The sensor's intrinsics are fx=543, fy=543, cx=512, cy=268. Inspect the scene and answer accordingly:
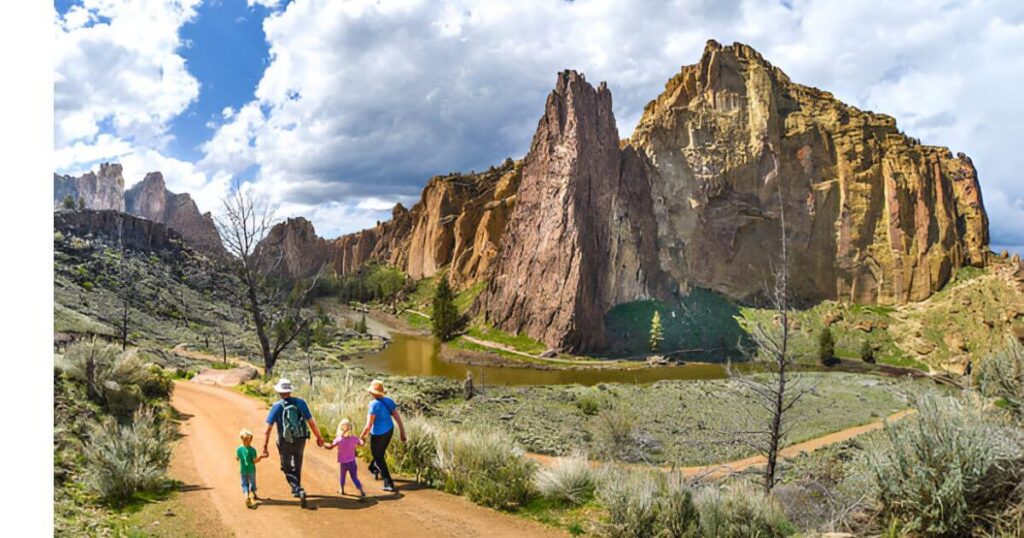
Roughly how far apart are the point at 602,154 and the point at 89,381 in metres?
65.1

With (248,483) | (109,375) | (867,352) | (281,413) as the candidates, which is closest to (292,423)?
(281,413)

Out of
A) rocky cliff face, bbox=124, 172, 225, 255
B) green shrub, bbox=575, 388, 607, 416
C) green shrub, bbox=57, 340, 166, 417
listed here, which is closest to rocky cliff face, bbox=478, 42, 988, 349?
green shrub, bbox=575, 388, 607, 416

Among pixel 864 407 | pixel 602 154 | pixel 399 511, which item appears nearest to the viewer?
pixel 399 511

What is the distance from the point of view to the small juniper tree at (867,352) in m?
59.7

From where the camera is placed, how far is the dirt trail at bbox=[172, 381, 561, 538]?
276 inches

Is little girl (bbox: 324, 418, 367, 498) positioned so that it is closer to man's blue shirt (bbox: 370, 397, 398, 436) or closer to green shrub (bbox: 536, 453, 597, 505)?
man's blue shirt (bbox: 370, 397, 398, 436)

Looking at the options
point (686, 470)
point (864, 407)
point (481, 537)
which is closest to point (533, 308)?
point (864, 407)

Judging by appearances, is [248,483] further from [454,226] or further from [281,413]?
[454,226]

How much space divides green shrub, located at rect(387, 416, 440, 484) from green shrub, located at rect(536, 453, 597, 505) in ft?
6.08

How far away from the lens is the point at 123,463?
7.83m

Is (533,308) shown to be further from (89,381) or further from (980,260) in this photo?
(980,260)

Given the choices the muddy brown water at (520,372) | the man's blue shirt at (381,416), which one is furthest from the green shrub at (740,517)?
the muddy brown water at (520,372)

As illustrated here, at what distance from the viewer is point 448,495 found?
8430 millimetres

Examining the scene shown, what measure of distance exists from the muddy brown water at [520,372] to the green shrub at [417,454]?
36.8 metres
